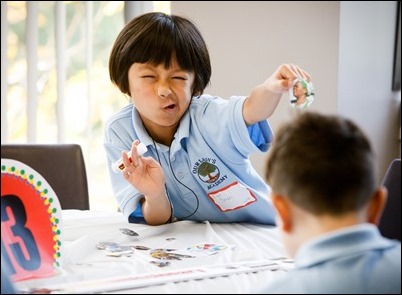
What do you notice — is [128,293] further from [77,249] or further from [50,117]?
[50,117]

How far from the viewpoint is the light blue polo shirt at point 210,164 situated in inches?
65.2

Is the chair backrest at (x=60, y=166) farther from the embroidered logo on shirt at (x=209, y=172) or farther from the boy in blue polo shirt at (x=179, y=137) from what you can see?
the embroidered logo on shirt at (x=209, y=172)

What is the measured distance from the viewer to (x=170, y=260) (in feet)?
4.20

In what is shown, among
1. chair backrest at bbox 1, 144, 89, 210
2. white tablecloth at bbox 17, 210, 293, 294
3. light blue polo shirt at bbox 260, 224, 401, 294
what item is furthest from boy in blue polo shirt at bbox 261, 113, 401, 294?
chair backrest at bbox 1, 144, 89, 210

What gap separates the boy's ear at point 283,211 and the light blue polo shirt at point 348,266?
58mm

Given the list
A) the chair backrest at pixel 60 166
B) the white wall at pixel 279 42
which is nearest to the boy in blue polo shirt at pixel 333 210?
the chair backrest at pixel 60 166

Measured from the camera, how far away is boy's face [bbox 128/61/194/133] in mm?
1697

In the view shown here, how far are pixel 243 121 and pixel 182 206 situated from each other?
28cm

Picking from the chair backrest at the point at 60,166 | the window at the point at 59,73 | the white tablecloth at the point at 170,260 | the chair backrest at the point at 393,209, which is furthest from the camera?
the window at the point at 59,73

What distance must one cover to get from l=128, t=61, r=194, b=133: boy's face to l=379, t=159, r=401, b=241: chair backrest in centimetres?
53

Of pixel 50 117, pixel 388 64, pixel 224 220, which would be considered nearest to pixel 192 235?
pixel 224 220

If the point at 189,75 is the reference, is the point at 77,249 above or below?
below

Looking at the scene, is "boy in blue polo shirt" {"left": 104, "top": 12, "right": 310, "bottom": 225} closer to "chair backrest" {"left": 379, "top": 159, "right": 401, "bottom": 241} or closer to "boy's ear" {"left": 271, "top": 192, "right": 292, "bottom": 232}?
"chair backrest" {"left": 379, "top": 159, "right": 401, "bottom": 241}

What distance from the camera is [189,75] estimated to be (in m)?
1.73
